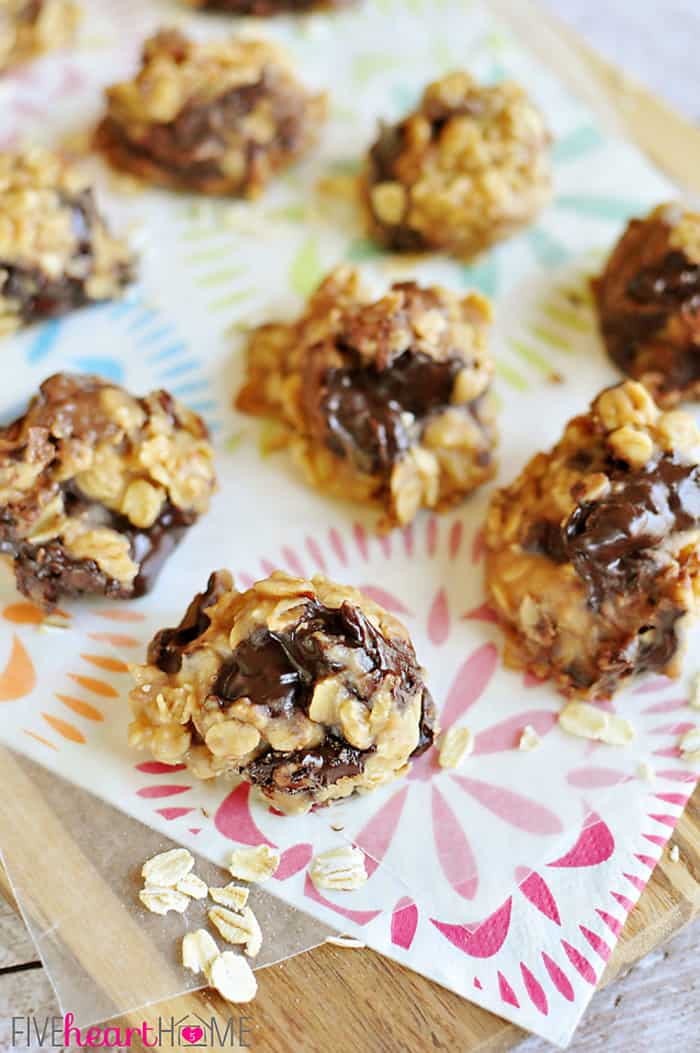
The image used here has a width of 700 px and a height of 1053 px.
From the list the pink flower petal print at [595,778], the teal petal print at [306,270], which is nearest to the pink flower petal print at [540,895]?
the pink flower petal print at [595,778]

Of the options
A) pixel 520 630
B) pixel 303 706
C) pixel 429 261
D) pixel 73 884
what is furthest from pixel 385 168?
pixel 73 884

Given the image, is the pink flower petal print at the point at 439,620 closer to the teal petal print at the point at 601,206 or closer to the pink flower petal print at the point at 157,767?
the pink flower petal print at the point at 157,767

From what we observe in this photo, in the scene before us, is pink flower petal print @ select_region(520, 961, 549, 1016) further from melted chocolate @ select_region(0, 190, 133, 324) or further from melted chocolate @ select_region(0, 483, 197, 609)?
melted chocolate @ select_region(0, 190, 133, 324)

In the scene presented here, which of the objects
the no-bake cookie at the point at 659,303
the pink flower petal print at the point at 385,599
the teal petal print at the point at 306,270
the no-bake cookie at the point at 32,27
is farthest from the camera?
the no-bake cookie at the point at 32,27

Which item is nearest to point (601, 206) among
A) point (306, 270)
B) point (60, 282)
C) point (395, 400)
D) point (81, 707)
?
point (306, 270)

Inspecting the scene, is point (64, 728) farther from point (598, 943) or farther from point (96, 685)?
point (598, 943)

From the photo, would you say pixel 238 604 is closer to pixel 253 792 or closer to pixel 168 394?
pixel 253 792
